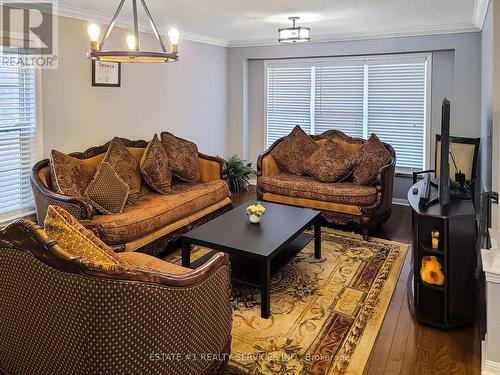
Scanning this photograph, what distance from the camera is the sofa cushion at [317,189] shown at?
450 cm

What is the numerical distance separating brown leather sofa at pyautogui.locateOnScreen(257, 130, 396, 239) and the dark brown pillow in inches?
3.9

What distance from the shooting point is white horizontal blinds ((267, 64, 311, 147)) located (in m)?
6.43

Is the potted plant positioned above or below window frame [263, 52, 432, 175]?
below

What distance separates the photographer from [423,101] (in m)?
5.57

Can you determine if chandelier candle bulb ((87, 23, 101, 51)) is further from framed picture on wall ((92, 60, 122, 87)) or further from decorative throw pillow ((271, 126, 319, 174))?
decorative throw pillow ((271, 126, 319, 174))

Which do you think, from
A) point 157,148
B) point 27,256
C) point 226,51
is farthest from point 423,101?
point 27,256

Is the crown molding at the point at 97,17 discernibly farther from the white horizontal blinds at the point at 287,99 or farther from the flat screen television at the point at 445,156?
the flat screen television at the point at 445,156

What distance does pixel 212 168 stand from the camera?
5078mm

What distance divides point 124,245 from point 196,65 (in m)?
3.44

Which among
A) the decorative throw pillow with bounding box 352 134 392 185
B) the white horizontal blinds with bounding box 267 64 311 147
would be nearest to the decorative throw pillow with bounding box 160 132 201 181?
the decorative throw pillow with bounding box 352 134 392 185

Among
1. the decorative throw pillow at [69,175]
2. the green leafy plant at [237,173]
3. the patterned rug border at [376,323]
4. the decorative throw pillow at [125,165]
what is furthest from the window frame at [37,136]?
the patterned rug border at [376,323]

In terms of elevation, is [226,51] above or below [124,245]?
above

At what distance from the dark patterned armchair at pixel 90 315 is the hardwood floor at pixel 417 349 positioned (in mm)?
1121

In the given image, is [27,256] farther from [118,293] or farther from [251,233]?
[251,233]
